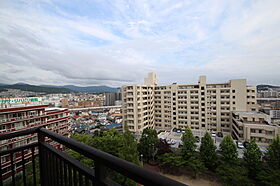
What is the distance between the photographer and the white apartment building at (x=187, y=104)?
18516mm

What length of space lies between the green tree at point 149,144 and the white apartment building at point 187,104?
6.41 metres

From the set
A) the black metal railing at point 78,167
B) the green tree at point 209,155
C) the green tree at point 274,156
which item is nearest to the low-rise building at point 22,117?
the black metal railing at point 78,167

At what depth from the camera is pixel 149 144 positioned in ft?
37.8

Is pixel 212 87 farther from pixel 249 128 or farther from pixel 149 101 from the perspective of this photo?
pixel 149 101

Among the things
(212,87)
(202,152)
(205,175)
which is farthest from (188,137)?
(212,87)

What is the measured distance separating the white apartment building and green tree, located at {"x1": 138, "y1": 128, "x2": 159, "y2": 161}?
641 centimetres

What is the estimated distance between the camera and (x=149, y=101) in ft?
71.3

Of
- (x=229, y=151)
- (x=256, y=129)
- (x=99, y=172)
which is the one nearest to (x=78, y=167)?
(x=99, y=172)

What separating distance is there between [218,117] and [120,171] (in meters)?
22.4

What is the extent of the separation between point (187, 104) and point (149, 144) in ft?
39.1

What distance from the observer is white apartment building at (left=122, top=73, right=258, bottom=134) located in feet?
60.7

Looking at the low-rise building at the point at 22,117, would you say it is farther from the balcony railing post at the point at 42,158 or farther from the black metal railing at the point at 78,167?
the black metal railing at the point at 78,167

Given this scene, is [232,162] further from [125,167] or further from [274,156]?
[125,167]

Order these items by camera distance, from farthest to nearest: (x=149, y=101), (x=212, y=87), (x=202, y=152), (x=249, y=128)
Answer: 1. (x=149, y=101)
2. (x=212, y=87)
3. (x=249, y=128)
4. (x=202, y=152)
